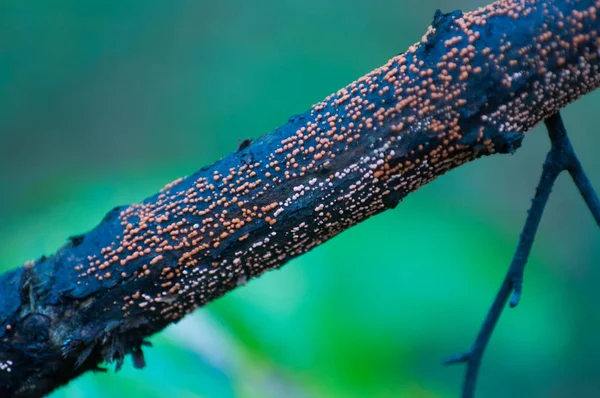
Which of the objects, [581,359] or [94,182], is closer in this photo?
[581,359]

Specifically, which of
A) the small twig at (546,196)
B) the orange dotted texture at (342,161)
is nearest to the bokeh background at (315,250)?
the small twig at (546,196)

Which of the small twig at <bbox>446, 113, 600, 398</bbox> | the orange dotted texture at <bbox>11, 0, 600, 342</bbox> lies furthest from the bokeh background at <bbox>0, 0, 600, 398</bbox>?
the orange dotted texture at <bbox>11, 0, 600, 342</bbox>

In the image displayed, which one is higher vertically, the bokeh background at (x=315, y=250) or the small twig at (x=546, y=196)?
the bokeh background at (x=315, y=250)

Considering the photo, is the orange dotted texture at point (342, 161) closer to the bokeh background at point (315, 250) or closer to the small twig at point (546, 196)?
the small twig at point (546, 196)

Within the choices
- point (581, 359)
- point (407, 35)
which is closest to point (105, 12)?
point (407, 35)

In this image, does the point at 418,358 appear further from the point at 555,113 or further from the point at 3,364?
the point at 3,364

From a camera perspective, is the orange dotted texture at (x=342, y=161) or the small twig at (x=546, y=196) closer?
the orange dotted texture at (x=342, y=161)
